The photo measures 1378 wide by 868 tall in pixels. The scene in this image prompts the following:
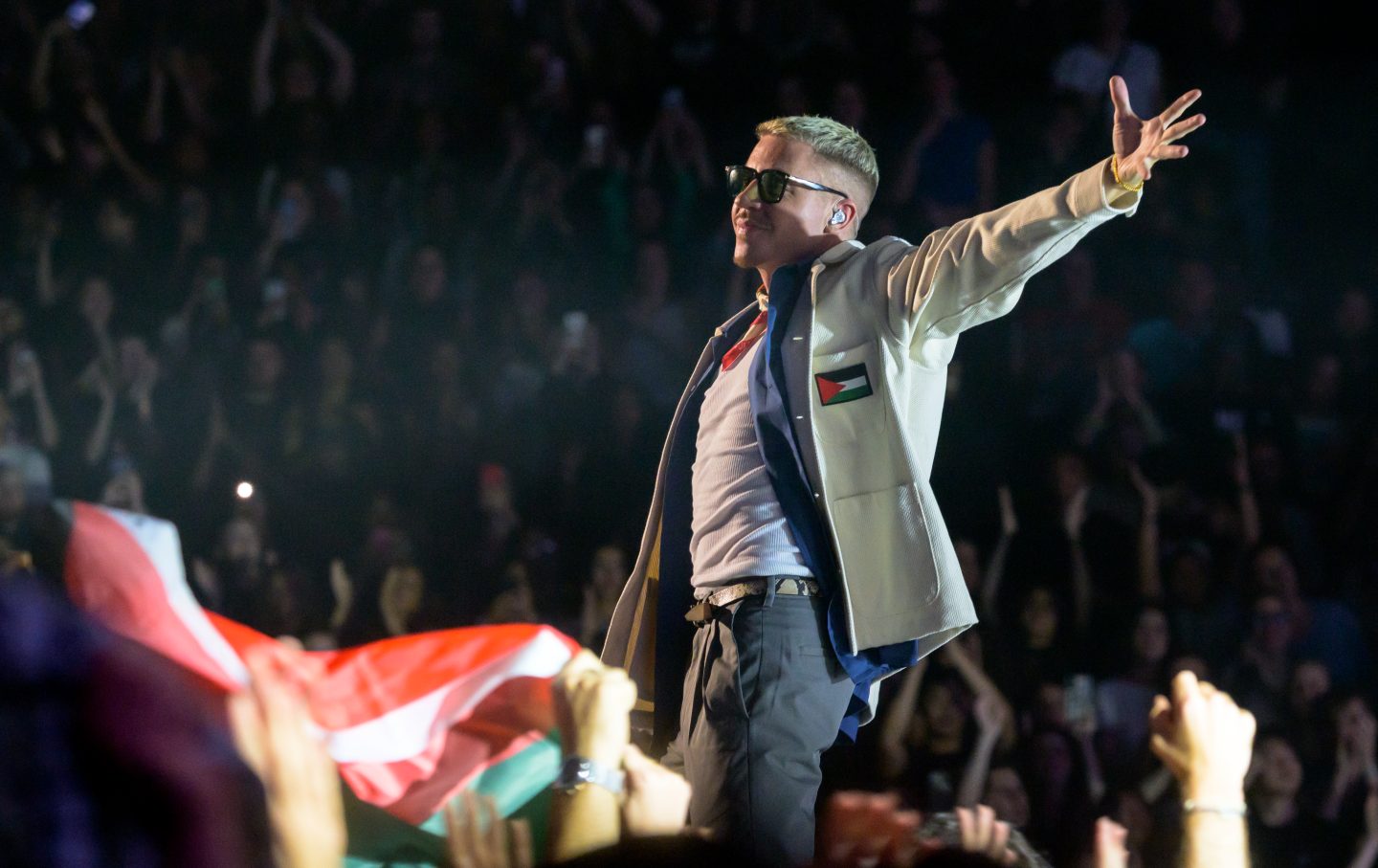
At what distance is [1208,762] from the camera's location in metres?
1.83

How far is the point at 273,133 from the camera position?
764cm

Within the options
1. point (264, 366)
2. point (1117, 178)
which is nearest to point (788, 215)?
point (1117, 178)

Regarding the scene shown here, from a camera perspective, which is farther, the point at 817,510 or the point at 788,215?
the point at 788,215

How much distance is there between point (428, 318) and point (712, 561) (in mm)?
4090

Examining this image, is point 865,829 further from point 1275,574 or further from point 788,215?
point 1275,574

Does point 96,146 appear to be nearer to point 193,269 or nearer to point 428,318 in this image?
point 193,269

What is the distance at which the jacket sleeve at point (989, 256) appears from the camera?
2680mm

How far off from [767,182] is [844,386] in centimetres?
55

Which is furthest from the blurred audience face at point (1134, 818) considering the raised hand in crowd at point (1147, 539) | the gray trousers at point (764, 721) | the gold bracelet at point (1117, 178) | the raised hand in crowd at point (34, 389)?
the raised hand in crowd at point (34, 389)

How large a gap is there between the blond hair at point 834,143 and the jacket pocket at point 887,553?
0.78 m

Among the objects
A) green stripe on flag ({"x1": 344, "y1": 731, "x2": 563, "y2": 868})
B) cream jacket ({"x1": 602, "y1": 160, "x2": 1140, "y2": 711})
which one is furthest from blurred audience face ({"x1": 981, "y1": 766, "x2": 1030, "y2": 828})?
green stripe on flag ({"x1": 344, "y1": 731, "x2": 563, "y2": 868})

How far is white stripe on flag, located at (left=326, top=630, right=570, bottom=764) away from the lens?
234 cm

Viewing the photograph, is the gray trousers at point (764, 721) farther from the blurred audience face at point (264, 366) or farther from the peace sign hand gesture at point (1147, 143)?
the blurred audience face at point (264, 366)

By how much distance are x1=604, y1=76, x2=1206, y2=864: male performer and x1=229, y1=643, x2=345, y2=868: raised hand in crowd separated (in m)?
1.36
